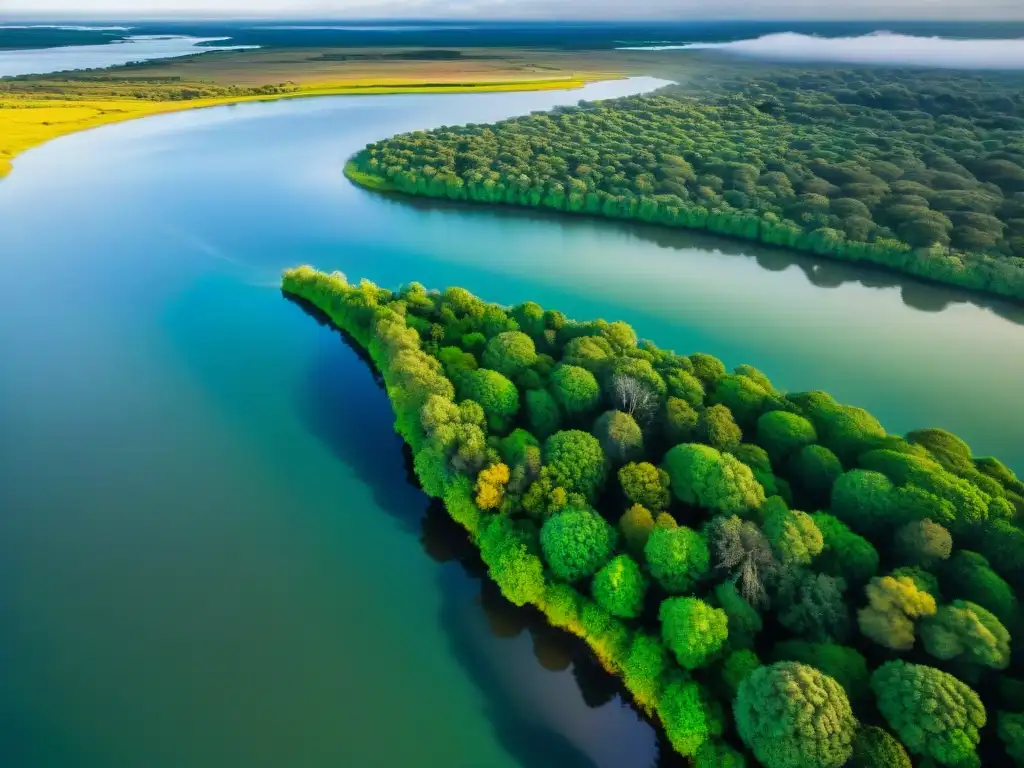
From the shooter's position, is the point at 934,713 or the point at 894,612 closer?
the point at 934,713

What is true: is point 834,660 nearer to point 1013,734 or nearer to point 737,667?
point 737,667

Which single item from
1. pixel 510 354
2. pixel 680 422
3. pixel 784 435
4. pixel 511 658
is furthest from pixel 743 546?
pixel 510 354

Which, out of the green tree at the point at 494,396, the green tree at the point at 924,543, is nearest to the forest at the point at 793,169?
the green tree at the point at 924,543

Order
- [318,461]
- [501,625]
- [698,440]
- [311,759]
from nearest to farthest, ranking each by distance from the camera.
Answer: [311,759], [501,625], [698,440], [318,461]

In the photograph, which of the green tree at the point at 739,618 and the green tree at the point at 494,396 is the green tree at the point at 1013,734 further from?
the green tree at the point at 494,396

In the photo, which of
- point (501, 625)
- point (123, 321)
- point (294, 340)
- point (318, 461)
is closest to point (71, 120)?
point (123, 321)

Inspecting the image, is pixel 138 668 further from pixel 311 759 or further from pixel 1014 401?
pixel 1014 401

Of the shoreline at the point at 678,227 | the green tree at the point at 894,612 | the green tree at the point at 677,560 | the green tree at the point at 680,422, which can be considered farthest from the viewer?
the shoreline at the point at 678,227
